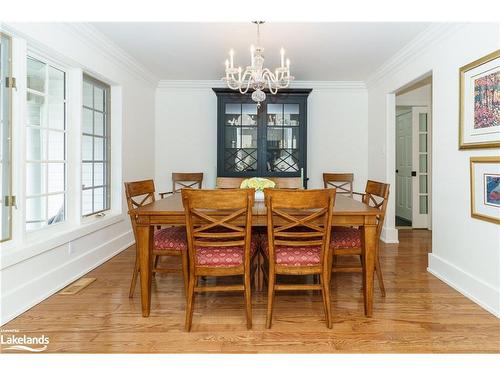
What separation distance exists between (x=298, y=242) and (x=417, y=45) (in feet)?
8.65

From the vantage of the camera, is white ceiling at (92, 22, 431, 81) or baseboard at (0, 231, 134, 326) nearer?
baseboard at (0, 231, 134, 326)

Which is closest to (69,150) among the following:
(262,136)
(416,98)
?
(262,136)

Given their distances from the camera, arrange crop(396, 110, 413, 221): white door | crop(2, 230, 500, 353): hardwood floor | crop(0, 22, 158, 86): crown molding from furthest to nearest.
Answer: crop(396, 110, 413, 221): white door → crop(0, 22, 158, 86): crown molding → crop(2, 230, 500, 353): hardwood floor

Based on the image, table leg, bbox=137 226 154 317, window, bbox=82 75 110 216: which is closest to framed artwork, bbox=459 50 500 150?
table leg, bbox=137 226 154 317

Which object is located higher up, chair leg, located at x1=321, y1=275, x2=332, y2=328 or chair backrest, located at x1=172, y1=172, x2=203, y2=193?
chair backrest, located at x1=172, y1=172, x2=203, y2=193

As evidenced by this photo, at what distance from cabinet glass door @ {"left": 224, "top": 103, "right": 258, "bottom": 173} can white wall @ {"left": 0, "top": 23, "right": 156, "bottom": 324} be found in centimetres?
119

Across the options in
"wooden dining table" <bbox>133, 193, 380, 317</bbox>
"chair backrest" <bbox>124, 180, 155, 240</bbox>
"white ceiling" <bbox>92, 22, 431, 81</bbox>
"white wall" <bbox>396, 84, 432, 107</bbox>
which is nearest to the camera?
"wooden dining table" <bbox>133, 193, 380, 317</bbox>

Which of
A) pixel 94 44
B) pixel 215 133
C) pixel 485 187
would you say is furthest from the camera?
pixel 215 133

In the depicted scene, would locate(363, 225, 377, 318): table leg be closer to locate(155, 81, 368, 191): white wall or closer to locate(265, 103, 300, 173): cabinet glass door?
locate(265, 103, 300, 173): cabinet glass door

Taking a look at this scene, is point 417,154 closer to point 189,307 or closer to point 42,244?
point 189,307

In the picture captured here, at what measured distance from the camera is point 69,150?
3.03 m

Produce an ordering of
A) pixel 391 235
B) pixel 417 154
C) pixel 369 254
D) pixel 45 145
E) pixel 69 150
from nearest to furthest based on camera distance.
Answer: pixel 369 254
pixel 45 145
pixel 69 150
pixel 391 235
pixel 417 154

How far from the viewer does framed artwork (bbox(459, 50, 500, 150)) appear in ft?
7.47

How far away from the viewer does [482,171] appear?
2.41m
